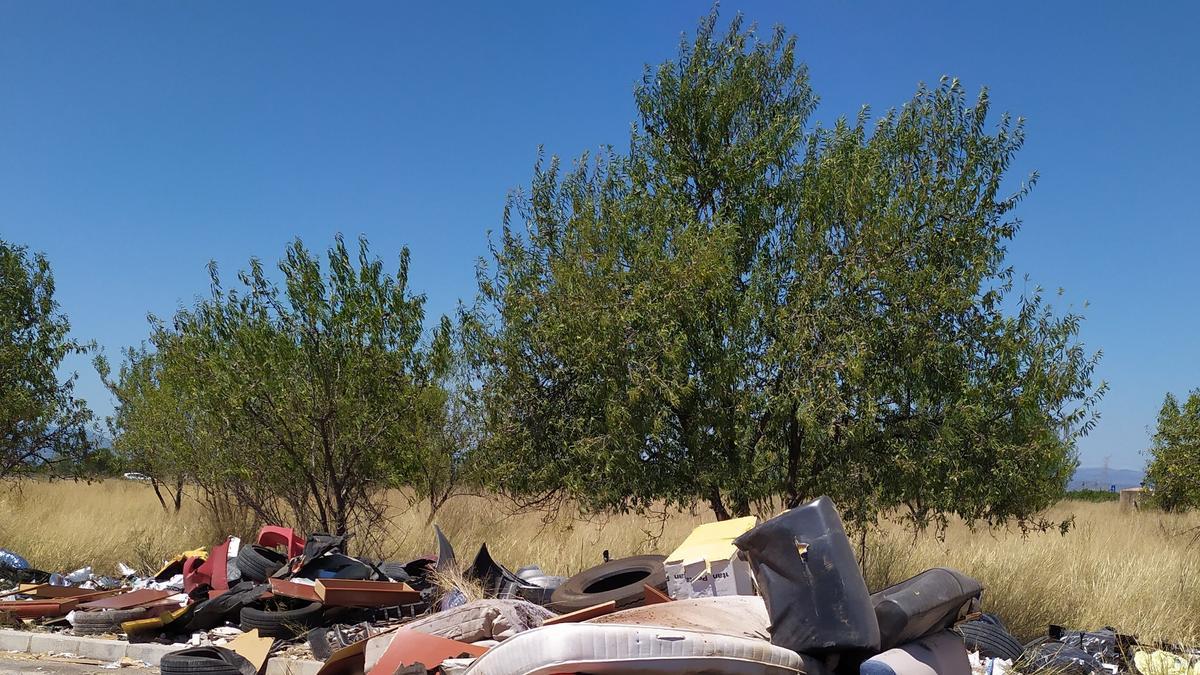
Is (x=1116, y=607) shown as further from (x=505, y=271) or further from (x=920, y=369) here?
(x=505, y=271)

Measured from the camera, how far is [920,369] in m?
9.96

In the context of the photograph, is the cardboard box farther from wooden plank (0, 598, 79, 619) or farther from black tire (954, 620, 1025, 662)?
wooden plank (0, 598, 79, 619)

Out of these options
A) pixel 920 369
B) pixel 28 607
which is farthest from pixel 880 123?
pixel 28 607

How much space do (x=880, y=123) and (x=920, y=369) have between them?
2982mm

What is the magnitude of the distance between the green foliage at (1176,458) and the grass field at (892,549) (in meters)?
0.92

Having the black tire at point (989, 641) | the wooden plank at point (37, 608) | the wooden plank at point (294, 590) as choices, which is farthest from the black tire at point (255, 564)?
the black tire at point (989, 641)

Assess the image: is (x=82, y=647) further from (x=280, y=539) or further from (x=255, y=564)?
(x=280, y=539)

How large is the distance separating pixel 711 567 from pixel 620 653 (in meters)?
3.15

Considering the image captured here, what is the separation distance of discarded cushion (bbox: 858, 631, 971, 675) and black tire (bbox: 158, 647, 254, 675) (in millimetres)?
4794

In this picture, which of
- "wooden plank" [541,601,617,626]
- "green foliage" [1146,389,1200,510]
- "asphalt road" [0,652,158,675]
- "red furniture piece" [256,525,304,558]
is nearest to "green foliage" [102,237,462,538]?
"red furniture piece" [256,525,304,558]

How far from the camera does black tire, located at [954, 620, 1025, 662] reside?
8117 millimetres

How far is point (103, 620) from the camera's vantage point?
9.94 metres

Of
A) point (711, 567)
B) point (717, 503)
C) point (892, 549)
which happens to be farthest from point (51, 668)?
point (892, 549)

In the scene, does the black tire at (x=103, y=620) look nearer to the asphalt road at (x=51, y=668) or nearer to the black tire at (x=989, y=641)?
Result: the asphalt road at (x=51, y=668)
